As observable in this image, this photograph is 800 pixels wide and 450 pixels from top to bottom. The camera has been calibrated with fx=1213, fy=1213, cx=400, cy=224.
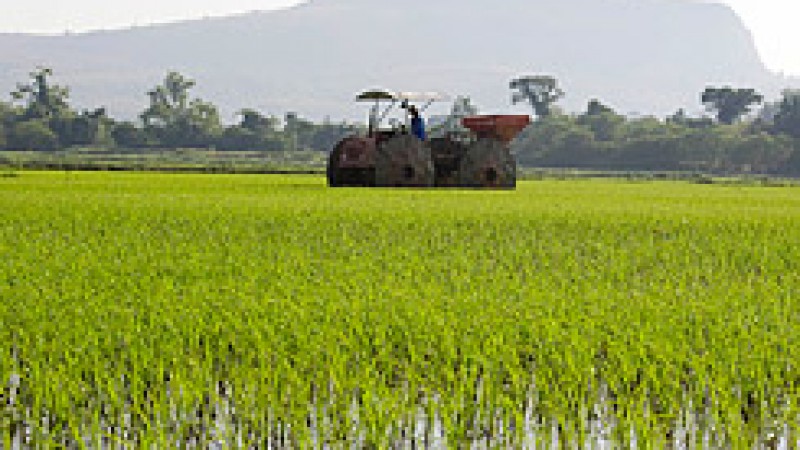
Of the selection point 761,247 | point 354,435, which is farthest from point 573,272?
point 354,435

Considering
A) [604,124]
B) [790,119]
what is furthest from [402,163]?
[604,124]

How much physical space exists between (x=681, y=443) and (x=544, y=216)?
883cm

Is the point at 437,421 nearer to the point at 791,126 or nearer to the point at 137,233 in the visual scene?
the point at 137,233

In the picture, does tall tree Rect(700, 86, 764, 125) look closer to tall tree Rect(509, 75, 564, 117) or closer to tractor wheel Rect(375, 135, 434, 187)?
tall tree Rect(509, 75, 564, 117)

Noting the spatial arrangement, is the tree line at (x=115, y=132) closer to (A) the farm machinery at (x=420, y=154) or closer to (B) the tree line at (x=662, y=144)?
(B) the tree line at (x=662, y=144)

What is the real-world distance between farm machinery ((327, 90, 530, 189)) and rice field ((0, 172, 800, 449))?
10.3 m

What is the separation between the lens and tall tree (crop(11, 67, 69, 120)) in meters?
72.9

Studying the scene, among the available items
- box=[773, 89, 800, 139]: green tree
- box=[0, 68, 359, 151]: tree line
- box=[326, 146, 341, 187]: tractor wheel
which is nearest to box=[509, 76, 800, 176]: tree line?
box=[773, 89, 800, 139]: green tree

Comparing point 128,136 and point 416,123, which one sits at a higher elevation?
point 416,123

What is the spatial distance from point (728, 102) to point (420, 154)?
78.1m

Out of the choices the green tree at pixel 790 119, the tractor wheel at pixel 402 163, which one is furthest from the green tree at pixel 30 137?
the tractor wheel at pixel 402 163

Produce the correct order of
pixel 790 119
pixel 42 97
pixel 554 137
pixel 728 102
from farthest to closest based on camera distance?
pixel 728 102 → pixel 42 97 → pixel 554 137 → pixel 790 119

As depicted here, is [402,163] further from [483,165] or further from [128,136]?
[128,136]

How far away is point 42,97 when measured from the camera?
78625 mm
